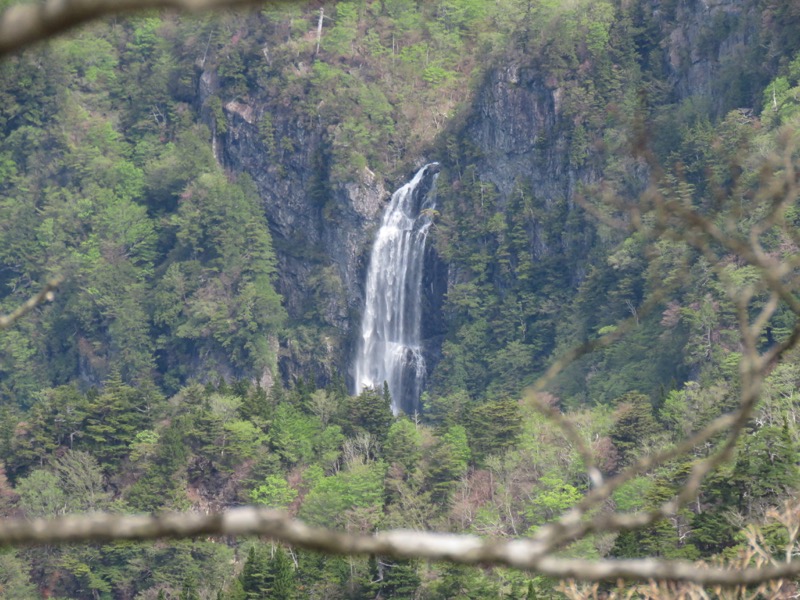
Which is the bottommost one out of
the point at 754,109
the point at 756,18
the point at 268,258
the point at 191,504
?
the point at 191,504

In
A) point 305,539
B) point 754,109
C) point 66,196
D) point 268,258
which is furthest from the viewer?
point 66,196

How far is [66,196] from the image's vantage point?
253ft

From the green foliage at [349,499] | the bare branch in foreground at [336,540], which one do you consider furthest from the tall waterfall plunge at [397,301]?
the bare branch in foreground at [336,540]

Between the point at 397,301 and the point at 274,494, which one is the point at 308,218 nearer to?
the point at 397,301

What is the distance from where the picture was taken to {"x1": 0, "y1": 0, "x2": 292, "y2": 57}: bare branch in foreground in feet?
10.0

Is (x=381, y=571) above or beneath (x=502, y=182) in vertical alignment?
beneath

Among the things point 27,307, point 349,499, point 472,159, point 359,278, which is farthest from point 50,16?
point 359,278

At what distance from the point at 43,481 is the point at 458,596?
21807mm

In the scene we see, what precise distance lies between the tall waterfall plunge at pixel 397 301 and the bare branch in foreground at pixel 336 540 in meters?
62.6

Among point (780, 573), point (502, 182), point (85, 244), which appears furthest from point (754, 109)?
point (780, 573)

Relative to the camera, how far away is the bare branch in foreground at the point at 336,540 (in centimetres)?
339

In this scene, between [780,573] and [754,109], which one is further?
[754,109]

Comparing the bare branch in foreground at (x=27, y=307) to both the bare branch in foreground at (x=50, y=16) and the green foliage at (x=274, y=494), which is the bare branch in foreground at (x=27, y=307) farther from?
the green foliage at (x=274, y=494)

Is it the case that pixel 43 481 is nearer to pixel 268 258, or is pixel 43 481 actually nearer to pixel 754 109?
pixel 268 258
